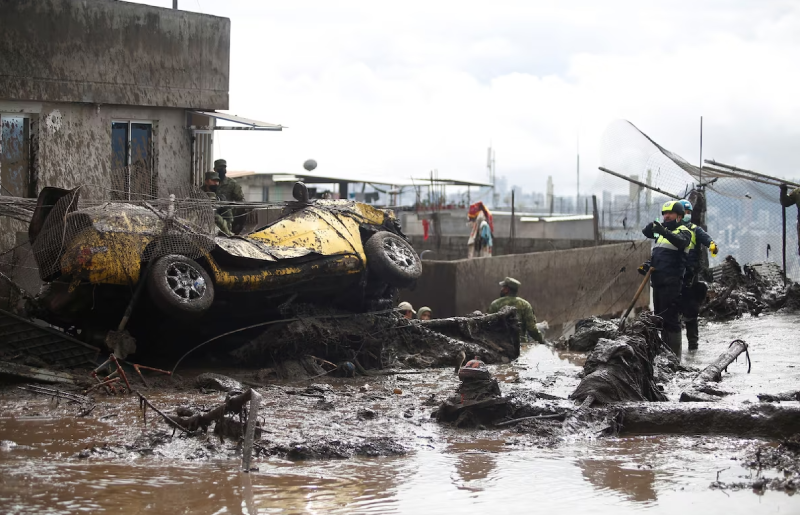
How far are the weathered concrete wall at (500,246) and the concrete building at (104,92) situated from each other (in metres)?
8.82

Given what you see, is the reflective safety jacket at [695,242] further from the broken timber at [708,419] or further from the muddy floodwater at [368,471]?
the muddy floodwater at [368,471]

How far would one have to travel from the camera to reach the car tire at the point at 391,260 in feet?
37.5

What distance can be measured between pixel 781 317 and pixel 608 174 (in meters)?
3.80

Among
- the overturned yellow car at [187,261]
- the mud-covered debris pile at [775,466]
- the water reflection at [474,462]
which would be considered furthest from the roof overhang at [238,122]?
the mud-covered debris pile at [775,466]

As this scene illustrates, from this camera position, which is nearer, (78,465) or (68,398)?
(78,465)

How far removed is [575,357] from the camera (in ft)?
41.4

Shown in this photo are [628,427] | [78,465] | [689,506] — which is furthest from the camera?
[628,427]

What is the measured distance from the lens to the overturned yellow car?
9.32m

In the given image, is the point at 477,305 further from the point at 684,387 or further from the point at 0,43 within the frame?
the point at 0,43

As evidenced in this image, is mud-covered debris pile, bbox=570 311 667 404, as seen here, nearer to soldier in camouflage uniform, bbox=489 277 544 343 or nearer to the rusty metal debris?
soldier in camouflage uniform, bbox=489 277 544 343

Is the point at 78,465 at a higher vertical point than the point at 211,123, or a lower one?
lower

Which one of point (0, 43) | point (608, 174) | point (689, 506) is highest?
point (0, 43)

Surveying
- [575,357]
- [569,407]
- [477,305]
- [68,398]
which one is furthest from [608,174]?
[68,398]

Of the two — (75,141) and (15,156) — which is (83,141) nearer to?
(75,141)
